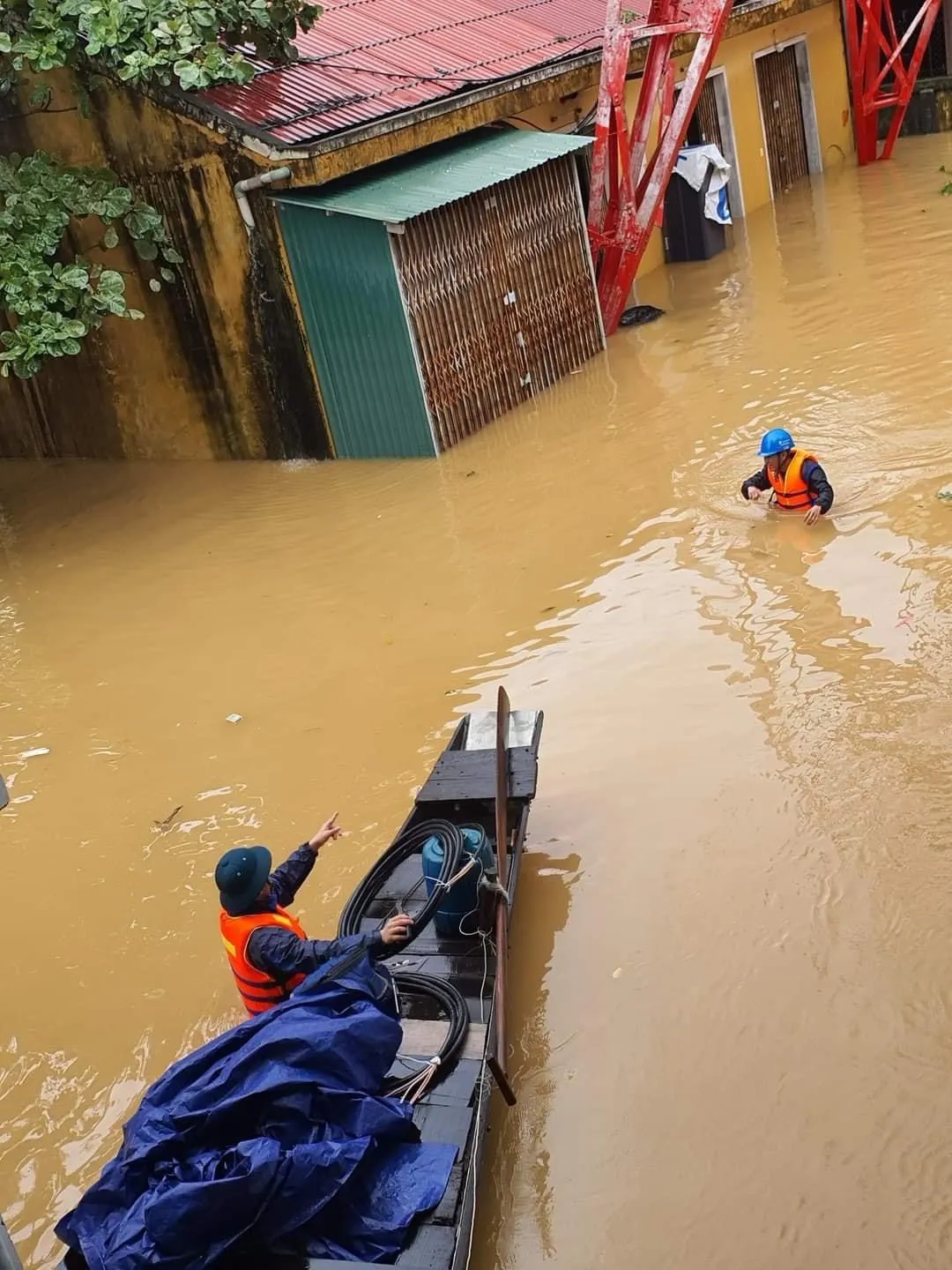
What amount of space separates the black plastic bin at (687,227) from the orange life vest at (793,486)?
31.2ft

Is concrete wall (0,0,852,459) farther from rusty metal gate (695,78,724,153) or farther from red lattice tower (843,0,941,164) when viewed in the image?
red lattice tower (843,0,941,164)

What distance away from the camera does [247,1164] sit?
382 centimetres

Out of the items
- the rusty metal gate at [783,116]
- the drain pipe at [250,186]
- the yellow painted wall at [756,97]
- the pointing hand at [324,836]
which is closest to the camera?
the pointing hand at [324,836]

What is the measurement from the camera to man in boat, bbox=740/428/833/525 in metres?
8.91

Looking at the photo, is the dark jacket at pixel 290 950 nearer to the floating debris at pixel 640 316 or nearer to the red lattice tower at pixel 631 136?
the red lattice tower at pixel 631 136

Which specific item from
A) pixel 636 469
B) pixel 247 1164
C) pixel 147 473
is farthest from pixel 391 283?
pixel 247 1164

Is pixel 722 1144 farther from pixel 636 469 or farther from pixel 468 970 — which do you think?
pixel 636 469

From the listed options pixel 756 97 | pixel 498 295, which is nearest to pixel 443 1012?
pixel 498 295

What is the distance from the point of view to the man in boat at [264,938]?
16.2 ft

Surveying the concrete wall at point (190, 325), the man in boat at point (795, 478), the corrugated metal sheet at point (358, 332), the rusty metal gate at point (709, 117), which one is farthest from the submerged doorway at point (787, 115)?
the man in boat at point (795, 478)

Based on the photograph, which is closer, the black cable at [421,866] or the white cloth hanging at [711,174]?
the black cable at [421,866]

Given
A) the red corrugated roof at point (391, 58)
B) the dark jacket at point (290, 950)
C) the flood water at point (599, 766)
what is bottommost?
the flood water at point (599, 766)

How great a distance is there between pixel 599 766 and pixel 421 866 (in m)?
1.45

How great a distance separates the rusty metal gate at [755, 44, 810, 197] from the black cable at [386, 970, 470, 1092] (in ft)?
60.6
